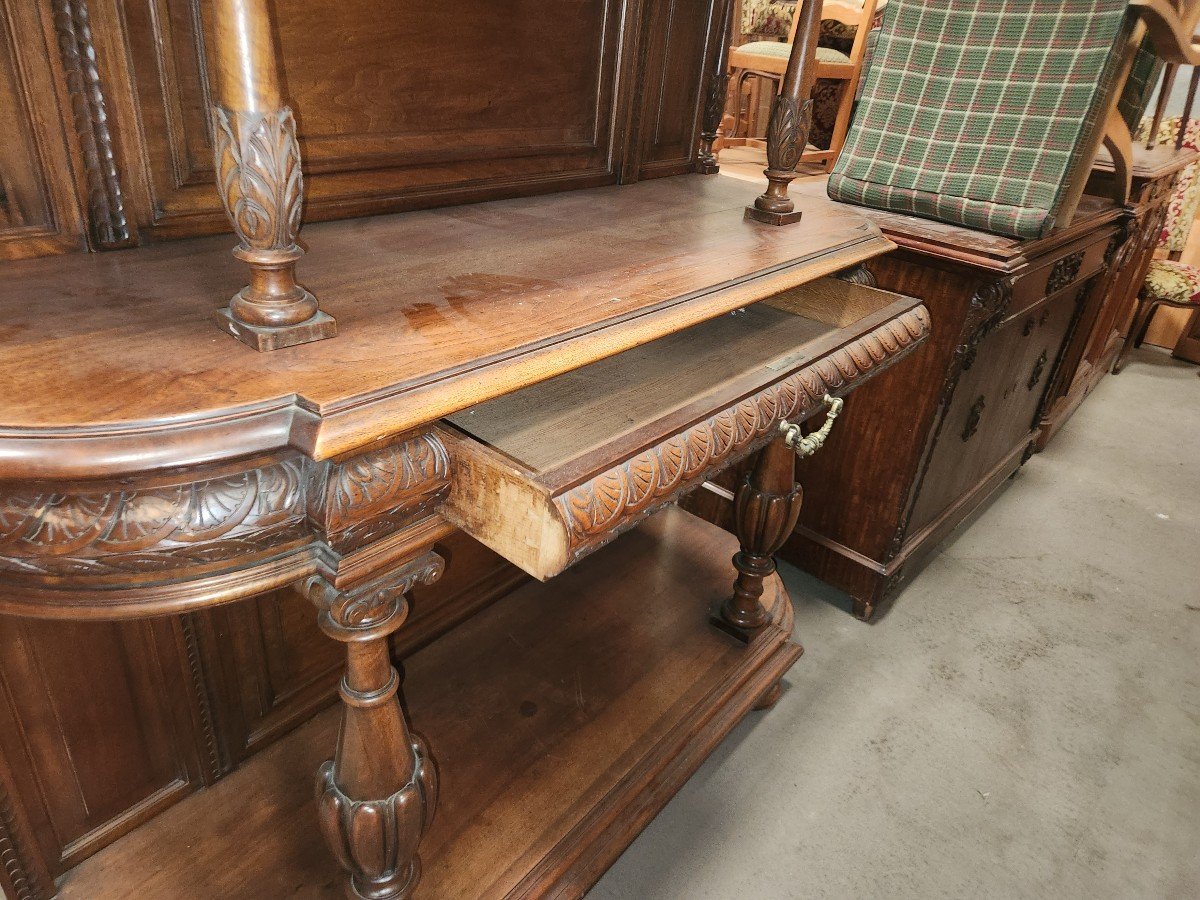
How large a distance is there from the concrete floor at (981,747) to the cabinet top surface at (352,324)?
101 centimetres

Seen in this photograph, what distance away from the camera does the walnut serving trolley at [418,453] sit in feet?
2.04

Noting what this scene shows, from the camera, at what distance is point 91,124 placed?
34.9 inches

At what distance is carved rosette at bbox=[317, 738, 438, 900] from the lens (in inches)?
34.5

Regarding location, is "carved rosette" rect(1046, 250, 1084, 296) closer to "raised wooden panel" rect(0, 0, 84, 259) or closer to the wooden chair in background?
the wooden chair in background

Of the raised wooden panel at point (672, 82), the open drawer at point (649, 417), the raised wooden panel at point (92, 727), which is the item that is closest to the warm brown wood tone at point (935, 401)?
the raised wooden panel at point (672, 82)

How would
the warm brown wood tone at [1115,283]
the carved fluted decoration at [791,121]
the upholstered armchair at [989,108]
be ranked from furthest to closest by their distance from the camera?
the warm brown wood tone at [1115,283] → the upholstered armchair at [989,108] → the carved fluted decoration at [791,121]

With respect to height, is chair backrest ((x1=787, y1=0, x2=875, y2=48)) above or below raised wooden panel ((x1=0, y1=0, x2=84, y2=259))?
above

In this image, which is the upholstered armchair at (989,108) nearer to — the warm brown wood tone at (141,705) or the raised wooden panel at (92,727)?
the warm brown wood tone at (141,705)

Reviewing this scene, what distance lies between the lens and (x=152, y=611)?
652 millimetres

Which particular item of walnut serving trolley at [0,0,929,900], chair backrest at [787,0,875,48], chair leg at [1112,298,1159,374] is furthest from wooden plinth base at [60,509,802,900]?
chair leg at [1112,298,1159,374]

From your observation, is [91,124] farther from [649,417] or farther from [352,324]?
[649,417]

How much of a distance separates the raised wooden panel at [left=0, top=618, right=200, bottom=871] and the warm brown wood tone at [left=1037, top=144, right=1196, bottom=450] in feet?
8.66

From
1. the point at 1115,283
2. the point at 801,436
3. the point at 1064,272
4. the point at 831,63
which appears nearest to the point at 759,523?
the point at 801,436

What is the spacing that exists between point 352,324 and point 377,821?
21.4 inches
